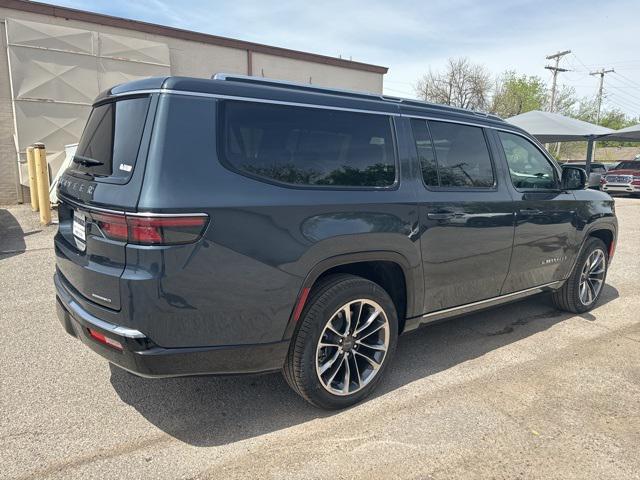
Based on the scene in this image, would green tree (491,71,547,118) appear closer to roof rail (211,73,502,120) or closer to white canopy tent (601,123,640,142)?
white canopy tent (601,123,640,142)

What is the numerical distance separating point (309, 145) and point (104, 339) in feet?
5.11

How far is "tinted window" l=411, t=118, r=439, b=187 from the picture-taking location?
333cm

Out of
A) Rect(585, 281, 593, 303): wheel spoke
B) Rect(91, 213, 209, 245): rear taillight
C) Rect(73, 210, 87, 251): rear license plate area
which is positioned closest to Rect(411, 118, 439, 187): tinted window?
Rect(91, 213, 209, 245): rear taillight

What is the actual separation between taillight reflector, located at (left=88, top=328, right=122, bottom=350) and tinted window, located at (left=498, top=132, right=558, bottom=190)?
10.9 ft

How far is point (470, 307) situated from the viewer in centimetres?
A: 375

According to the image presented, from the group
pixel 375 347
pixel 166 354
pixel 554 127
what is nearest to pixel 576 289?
pixel 375 347

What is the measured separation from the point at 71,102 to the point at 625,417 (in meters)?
13.9

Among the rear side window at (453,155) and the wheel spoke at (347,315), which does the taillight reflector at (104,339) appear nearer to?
the wheel spoke at (347,315)

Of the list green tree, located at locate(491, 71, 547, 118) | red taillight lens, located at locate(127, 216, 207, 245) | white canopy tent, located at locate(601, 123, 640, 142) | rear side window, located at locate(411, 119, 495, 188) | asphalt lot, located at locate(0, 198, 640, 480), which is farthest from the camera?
green tree, located at locate(491, 71, 547, 118)

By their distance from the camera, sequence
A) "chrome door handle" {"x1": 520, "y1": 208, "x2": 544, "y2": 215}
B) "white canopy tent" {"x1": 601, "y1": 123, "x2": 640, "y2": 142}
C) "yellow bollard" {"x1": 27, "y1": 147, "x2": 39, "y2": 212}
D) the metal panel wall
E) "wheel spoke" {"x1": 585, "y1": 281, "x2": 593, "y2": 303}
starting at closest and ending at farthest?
"chrome door handle" {"x1": 520, "y1": 208, "x2": 544, "y2": 215} < "wheel spoke" {"x1": 585, "y1": 281, "x2": 593, "y2": 303} < "yellow bollard" {"x1": 27, "y1": 147, "x2": 39, "y2": 212} < the metal panel wall < "white canopy tent" {"x1": 601, "y1": 123, "x2": 640, "y2": 142}

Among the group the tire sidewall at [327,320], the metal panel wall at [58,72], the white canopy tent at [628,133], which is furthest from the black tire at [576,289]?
the white canopy tent at [628,133]

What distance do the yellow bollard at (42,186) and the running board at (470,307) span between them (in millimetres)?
8646

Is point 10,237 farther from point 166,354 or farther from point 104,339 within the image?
point 166,354

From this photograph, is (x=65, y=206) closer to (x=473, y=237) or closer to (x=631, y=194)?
(x=473, y=237)
